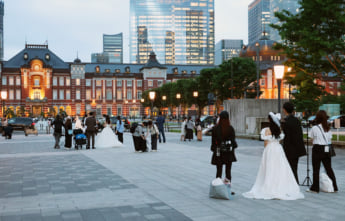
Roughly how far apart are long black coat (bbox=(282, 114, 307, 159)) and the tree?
9941 mm

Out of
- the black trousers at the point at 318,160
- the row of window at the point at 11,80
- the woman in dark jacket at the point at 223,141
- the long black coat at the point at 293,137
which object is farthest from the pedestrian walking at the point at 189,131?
the row of window at the point at 11,80

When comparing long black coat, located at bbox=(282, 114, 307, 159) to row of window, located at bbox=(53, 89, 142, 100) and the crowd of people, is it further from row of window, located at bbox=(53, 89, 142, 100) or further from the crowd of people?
row of window, located at bbox=(53, 89, 142, 100)

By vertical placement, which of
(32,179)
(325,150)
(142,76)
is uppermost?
(142,76)

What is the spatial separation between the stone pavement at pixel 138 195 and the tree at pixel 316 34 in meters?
6.27

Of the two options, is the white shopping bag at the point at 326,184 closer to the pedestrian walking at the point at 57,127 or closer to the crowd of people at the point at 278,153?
the crowd of people at the point at 278,153

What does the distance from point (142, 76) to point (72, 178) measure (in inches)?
3651

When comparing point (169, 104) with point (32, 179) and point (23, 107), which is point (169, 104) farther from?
point (32, 179)

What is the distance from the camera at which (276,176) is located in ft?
23.8

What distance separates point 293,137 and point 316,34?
35.4ft

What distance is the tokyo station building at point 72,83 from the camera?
91000 mm

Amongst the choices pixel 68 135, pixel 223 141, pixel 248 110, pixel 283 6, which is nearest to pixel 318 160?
pixel 223 141

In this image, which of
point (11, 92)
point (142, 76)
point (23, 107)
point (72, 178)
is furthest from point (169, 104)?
point (72, 178)

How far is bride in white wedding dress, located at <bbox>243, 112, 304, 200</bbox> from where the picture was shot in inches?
285

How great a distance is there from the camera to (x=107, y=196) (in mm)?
7750
